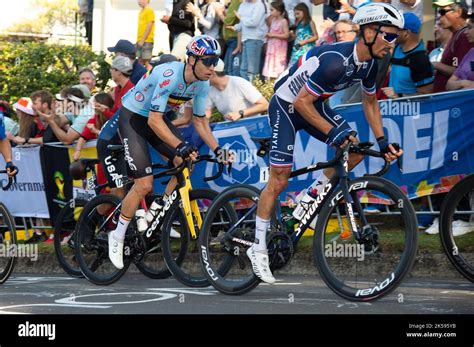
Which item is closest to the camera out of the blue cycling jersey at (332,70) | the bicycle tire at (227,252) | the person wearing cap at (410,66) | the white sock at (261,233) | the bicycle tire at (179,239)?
the blue cycling jersey at (332,70)

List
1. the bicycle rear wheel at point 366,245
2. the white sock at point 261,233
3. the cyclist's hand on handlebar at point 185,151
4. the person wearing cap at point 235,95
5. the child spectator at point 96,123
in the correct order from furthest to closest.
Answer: the child spectator at point 96,123, the person wearing cap at point 235,95, the cyclist's hand on handlebar at point 185,151, the white sock at point 261,233, the bicycle rear wheel at point 366,245

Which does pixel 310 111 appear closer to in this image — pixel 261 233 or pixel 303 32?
pixel 261 233

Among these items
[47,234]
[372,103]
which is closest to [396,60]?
[372,103]

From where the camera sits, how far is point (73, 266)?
1230 centimetres

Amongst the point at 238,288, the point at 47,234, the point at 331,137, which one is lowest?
the point at 47,234

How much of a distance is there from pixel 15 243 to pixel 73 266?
203 cm

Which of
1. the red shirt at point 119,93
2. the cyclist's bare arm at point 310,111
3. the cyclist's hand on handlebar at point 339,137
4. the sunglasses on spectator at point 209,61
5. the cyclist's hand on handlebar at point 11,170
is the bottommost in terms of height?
the cyclist's hand on handlebar at point 11,170

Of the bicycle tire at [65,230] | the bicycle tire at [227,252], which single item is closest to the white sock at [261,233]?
the bicycle tire at [227,252]

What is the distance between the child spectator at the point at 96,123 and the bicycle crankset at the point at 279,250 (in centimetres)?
505

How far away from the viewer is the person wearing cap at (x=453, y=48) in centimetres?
1190

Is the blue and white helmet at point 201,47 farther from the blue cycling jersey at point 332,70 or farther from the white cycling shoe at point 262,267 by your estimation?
the white cycling shoe at point 262,267

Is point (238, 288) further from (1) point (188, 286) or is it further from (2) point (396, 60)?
(2) point (396, 60)

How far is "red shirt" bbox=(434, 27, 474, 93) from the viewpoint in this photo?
39.0ft

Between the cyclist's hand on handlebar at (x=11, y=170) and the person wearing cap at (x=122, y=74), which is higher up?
the person wearing cap at (x=122, y=74)
